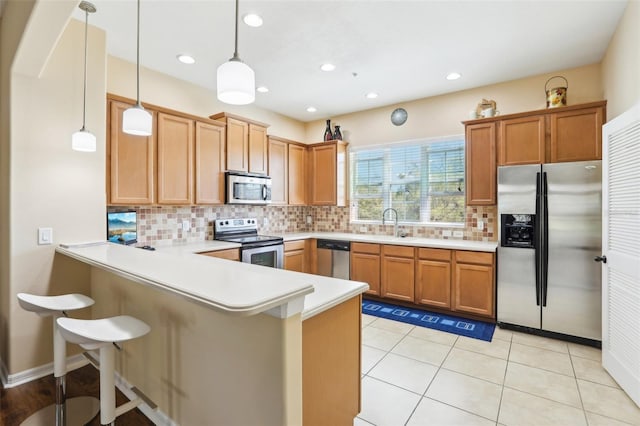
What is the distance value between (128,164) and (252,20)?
179 cm

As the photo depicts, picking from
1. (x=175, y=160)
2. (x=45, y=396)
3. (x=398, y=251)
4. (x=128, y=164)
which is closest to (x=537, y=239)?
(x=398, y=251)

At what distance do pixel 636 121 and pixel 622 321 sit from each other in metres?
1.41

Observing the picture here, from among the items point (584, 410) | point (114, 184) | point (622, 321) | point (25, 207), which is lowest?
point (584, 410)

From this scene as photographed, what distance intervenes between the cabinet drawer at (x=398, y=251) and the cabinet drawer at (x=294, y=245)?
1244mm

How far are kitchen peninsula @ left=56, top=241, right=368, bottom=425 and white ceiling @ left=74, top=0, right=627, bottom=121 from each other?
197 cm

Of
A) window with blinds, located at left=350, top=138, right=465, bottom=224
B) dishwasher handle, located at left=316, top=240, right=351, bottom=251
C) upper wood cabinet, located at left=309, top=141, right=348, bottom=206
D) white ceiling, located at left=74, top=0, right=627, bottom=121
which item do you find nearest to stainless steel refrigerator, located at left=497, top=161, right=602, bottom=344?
window with blinds, located at left=350, top=138, right=465, bottom=224

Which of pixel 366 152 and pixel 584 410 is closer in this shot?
pixel 584 410

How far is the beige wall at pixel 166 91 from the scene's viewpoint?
3246 mm

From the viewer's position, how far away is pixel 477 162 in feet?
12.2

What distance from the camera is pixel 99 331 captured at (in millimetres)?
1444

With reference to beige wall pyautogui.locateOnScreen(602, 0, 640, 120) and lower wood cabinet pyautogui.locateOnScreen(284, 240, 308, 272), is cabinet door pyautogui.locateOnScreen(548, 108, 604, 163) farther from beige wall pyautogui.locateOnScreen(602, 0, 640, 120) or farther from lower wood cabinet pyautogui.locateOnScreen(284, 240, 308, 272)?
lower wood cabinet pyautogui.locateOnScreen(284, 240, 308, 272)

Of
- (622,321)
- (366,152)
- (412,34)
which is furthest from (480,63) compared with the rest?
(622,321)

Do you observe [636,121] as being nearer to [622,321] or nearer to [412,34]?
[622,321]

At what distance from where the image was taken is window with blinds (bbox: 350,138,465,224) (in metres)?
4.29
